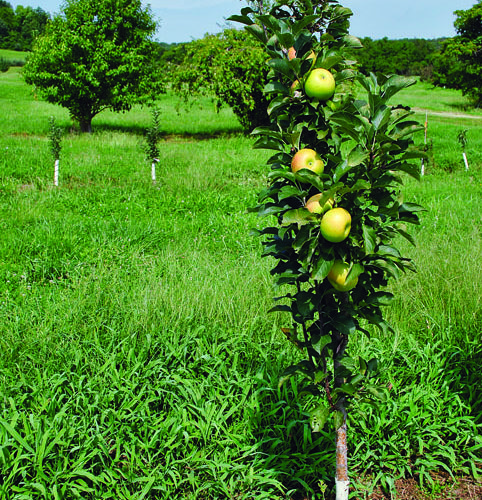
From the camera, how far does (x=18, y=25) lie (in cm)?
8431

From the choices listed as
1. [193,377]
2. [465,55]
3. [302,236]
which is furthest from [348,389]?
[465,55]

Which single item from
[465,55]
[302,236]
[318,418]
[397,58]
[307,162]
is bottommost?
[318,418]

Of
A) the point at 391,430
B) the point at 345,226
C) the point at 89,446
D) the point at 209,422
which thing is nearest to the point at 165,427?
the point at 209,422

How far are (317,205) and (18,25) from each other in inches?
3926

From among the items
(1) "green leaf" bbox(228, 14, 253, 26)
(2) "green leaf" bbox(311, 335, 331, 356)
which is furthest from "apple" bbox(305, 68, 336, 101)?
(2) "green leaf" bbox(311, 335, 331, 356)

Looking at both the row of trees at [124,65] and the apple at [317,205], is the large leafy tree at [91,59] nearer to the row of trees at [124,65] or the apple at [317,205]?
the row of trees at [124,65]

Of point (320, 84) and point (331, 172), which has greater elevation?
point (320, 84)

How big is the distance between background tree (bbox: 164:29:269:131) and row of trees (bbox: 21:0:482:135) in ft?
0.09

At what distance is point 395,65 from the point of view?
58.9m

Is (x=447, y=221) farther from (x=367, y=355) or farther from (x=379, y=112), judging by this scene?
(x=379, y=112)

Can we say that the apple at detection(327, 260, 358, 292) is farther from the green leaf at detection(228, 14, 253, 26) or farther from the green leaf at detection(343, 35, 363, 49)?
the green leaf at detection(228, 14, 253, 26)

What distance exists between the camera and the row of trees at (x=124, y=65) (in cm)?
1462

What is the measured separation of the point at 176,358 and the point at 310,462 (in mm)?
1075

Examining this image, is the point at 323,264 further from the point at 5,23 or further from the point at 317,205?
the point at 5,23
